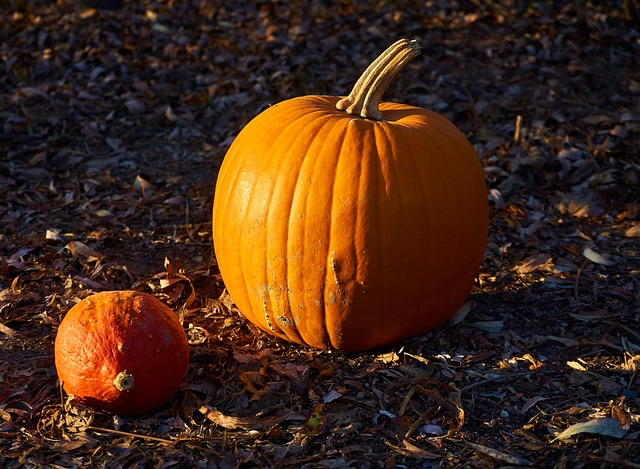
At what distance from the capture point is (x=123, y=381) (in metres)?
2.96

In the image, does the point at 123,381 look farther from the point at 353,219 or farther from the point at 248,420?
the point at 353,219

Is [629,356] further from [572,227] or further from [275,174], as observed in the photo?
[275,174]

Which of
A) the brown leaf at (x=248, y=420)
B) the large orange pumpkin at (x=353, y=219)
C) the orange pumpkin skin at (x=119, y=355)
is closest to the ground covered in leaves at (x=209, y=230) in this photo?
the brown leaf at (x=248, y=420)

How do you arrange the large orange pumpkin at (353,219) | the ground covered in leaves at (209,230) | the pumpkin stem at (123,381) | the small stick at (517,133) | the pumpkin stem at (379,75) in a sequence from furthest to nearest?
the small stick at (517,133)
the pumpkin stem at (379,75)
the large orange pumpkin at (353,219)
the ground covered in leaves at (209,230)
the pumpkin stem at (123,381)

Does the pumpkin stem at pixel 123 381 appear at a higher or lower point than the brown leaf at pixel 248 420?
higher

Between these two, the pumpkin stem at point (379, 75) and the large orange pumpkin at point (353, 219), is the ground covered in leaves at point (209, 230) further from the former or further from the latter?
the pumpkin stem at point (379, 75)

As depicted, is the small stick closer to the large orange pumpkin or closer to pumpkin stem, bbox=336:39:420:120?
the large orange pumpkin

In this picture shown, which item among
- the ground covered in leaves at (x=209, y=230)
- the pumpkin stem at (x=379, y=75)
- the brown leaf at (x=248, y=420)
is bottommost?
the brown leaf at (x=248, y=420)

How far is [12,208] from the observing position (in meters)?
4.98

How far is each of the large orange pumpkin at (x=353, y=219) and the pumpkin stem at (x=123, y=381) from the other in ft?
2.29

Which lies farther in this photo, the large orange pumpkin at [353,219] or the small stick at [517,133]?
the small stick at [517,133]

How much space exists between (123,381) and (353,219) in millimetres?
1102

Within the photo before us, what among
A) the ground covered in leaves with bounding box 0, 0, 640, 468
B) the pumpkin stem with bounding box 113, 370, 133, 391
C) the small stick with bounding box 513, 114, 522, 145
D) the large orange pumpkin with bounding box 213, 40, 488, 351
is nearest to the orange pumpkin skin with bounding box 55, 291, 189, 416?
the pumpkin stem with bounding box 113, 370, 133, 391

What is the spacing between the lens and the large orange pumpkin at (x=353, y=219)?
319cm
